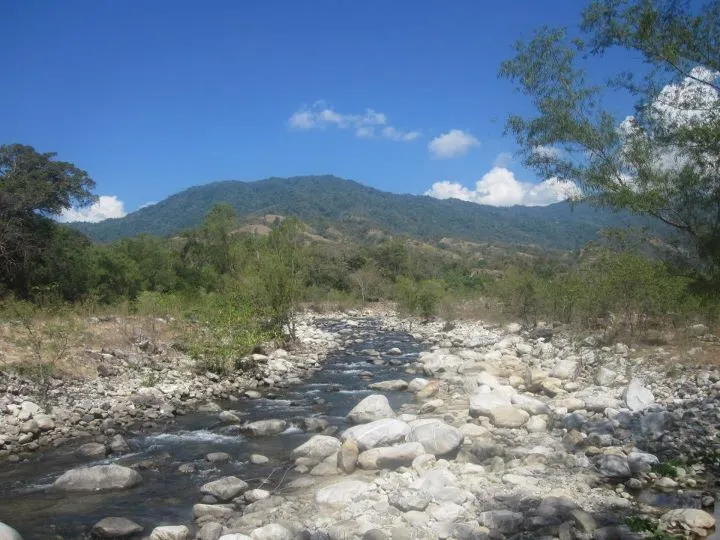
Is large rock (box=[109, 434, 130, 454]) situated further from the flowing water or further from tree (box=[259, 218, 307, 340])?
tree (box=[259, 218, 307, 340])

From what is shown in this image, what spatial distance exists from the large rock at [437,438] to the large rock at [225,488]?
2926mm

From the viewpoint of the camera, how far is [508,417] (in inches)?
416

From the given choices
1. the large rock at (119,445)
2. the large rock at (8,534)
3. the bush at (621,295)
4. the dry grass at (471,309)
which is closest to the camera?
the large rock at (8,534)

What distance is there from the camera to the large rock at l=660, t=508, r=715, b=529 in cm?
588

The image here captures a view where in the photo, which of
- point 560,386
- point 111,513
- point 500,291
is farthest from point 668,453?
point 500,291

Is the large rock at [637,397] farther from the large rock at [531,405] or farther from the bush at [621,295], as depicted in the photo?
the bush at [621,295]

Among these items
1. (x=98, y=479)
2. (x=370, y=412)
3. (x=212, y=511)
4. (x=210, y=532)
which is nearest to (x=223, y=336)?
(x=370, y=412)

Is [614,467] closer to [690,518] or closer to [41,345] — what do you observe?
[690,518]

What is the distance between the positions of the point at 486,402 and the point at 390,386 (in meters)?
4.99

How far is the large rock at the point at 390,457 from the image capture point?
8422 millimetres

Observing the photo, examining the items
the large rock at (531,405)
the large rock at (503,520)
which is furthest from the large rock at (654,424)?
the large rock at (503,520)

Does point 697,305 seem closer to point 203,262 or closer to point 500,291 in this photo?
point 500,291

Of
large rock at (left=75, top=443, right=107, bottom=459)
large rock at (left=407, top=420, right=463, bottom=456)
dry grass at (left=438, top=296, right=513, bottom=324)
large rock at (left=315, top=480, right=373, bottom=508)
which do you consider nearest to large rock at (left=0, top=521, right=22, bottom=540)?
large rock at (left=75, top=443, right=107, bottom=459)

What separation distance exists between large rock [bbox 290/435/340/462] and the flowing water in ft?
1.11
